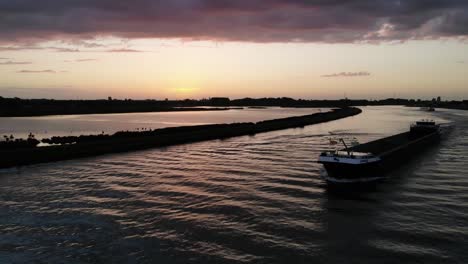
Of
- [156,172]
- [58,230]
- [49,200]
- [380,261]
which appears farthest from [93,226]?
[156,172]

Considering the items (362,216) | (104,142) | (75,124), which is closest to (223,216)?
(362,216)

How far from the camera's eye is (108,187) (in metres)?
30.7

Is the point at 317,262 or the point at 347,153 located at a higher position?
the point at 347,153

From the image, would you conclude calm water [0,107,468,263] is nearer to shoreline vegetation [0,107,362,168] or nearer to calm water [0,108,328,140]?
shoreline vegetation [0,107,362,168]

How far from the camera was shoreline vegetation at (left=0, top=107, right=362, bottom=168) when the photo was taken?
41.8 m

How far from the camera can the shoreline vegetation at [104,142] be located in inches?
1647

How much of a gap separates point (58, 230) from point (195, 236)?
22.7ft

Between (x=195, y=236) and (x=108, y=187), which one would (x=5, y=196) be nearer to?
(x=108, y=187)

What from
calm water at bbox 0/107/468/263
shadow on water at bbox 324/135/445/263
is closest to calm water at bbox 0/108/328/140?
calm water at bbox 0/107/468/263

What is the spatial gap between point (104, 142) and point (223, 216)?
3406 centimetres

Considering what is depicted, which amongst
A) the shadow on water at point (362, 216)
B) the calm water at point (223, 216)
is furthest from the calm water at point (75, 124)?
the shadow on water at point (362, 216)

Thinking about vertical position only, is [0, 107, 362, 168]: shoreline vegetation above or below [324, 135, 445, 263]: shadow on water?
above

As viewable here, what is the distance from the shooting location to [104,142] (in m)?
53.0

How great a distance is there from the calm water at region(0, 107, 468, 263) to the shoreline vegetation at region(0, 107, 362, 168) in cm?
348
